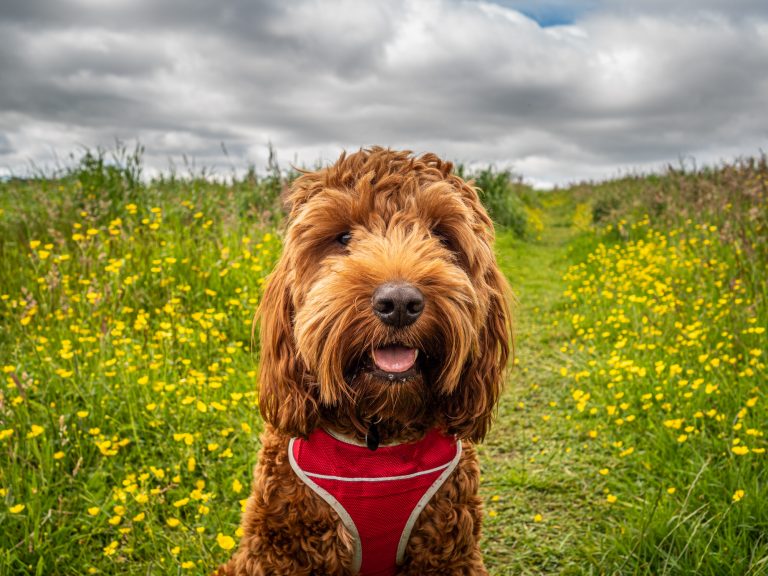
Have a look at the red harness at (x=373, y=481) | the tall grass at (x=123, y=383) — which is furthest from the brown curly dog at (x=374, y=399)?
the tall grass at (x=123, y=383)

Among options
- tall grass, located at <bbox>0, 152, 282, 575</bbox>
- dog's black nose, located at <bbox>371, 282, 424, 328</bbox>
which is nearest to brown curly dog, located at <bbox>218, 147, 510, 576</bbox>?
dog's black nose, located at <bbox>371, 282, 424, 328</bbox>

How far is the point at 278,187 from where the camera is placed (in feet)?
27.3

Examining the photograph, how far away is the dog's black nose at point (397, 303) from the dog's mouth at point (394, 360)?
0.14 meters

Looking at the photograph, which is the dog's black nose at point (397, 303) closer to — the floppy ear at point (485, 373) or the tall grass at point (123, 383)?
the floppy ear at point (485, 373)

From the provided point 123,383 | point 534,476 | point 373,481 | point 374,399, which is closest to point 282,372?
point 374,399

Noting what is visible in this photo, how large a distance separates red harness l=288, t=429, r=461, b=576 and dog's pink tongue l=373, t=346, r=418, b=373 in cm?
42

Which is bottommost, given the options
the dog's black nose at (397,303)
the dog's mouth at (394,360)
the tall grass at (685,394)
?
the tall grass at (685,394)

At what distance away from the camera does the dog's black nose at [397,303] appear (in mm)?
1806

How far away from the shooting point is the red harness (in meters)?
2.16

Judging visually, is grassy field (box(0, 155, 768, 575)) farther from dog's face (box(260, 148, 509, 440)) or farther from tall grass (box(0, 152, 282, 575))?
dog's face (box(260, 148, 509, 440))

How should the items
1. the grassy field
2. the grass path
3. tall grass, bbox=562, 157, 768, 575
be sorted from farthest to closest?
the grass path, the grassy field, tall grass, bbox=562, 157, 768, 575

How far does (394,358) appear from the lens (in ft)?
6.39

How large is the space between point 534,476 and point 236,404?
6.12 ft

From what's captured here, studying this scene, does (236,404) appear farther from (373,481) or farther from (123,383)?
(373,481)
